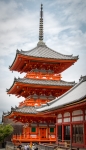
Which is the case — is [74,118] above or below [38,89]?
below

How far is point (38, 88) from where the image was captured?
34.2 m

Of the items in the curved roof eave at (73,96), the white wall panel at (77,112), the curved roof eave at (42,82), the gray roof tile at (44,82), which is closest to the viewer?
the curved roof eave at (73,96)

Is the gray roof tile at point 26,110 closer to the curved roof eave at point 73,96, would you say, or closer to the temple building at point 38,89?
the temple building at point 38,89

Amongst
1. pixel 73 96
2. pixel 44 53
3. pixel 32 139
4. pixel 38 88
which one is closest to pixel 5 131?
pixel 32 139

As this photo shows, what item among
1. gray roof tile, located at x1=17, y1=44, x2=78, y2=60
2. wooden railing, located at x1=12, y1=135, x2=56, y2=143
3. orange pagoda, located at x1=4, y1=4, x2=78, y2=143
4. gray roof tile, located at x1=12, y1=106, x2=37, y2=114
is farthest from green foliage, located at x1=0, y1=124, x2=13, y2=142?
gray roof tile, located at x1=17, y1=44, x2=78, y2=60

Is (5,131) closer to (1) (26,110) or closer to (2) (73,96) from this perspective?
(1) (26,110)

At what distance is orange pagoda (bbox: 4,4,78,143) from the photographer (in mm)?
31922

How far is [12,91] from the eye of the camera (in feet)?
128

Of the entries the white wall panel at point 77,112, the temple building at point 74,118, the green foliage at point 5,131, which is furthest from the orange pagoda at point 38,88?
the white wall panel at point 77,112

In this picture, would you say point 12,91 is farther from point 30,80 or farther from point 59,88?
point 59,88

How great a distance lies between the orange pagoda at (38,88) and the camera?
31922mm

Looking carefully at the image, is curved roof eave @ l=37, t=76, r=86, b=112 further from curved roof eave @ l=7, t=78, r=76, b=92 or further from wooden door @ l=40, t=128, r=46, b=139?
curved roof eave @ l=7, t=78, r=76, b=92

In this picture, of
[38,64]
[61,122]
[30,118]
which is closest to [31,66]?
[38,64]

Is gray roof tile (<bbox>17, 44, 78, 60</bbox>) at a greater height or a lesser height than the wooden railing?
greater
